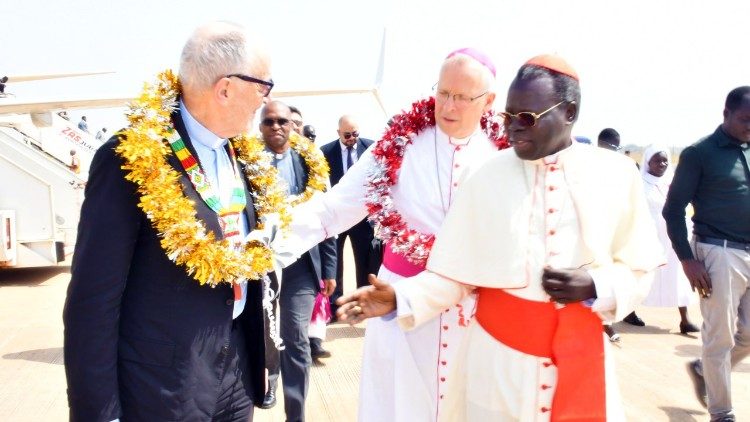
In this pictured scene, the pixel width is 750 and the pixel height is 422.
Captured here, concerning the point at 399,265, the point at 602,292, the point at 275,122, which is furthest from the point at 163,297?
the point at 275,122

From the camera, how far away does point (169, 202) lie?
2.18m

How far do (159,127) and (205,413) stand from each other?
102cm

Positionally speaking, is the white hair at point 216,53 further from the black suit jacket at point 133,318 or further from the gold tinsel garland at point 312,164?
the gold tinsel garland at point 312,164

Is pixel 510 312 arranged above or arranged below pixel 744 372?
above

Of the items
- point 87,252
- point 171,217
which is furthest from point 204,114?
point 87,252

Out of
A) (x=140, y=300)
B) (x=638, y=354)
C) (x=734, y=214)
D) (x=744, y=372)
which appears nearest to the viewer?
(x=140, y=300)

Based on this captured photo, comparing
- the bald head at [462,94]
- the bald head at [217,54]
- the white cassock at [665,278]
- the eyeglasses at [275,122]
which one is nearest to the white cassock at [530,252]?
the bald head at [462,94]

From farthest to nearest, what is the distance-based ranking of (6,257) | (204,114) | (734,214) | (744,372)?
(6,257) < (744,372) < (734,214) < (204,114)

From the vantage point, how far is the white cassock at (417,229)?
10.3 feet

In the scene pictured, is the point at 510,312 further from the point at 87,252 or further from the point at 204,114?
the point at 87,252

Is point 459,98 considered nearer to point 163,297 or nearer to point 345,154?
point 163,297

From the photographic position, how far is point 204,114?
2.38 m

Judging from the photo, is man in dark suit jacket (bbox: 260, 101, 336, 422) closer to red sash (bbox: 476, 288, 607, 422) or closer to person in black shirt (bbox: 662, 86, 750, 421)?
red sash (bbox: 476, 288, 607, 422)

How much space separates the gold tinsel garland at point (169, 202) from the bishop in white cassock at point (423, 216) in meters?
0.79
